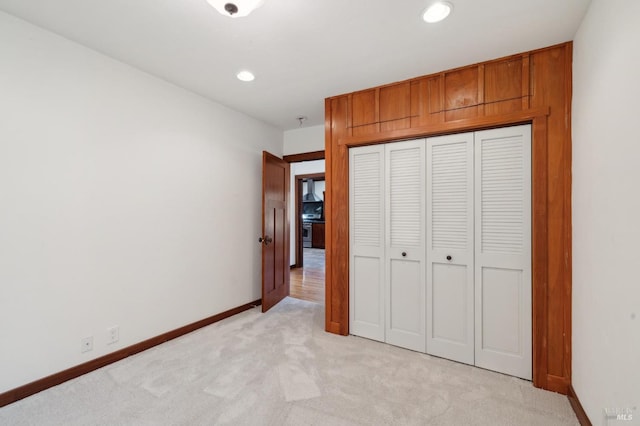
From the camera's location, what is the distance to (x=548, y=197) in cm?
193

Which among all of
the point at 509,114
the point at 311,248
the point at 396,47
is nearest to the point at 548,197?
the point at 509,114

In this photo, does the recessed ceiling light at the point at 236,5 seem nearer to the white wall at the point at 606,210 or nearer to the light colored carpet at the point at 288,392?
the white wall at the point at 606,210

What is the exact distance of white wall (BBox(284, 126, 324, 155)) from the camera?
3.87 m

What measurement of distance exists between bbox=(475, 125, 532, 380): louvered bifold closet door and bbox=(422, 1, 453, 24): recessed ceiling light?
95cm

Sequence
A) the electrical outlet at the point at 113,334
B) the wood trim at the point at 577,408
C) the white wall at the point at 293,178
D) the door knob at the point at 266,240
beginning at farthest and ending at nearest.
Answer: the white wall at the point at 293,178, the door knob at the point at 266,240, the electrical outlet at the point at 113,334, the wood trim at the point at 577,408

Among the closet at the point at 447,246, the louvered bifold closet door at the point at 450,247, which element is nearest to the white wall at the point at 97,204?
the closet at the point at 447,246

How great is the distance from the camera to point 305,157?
13.2ft

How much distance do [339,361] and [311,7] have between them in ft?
8.52

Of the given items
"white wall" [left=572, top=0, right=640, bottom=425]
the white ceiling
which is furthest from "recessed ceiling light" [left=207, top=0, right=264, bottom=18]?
"white wall" [left=572, top=0, right=640, bottom=425]

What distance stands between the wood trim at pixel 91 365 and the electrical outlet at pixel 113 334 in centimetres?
10

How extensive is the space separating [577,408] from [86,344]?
11.2 ft

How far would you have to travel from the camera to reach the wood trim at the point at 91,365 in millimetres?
1751

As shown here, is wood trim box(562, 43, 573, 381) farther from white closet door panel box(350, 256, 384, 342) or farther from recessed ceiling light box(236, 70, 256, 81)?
recessed ceiling light box(236, 70, 256, 81)

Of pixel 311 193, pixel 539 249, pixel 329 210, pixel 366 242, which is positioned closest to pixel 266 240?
pixel 329 210
